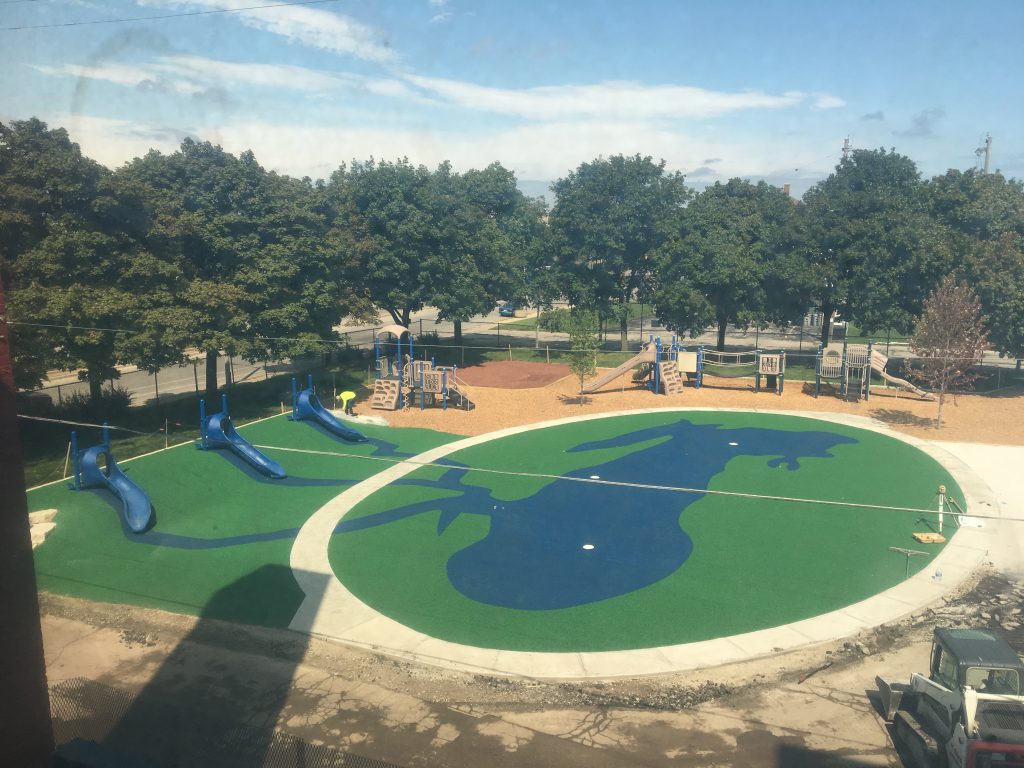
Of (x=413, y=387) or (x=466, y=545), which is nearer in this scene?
(x=466, y=545)

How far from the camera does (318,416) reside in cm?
2783

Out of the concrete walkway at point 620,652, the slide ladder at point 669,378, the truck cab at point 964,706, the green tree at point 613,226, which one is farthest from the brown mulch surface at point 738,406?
the truck cab at point 964,706

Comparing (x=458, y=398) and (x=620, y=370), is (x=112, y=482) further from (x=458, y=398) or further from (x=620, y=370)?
(x=620, y=370)

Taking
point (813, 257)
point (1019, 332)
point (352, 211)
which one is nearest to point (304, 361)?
point (352, 211)

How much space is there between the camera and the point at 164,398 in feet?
111

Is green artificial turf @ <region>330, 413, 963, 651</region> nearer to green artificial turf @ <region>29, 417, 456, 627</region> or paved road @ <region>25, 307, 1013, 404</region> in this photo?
green artificial turf @ <region>29, 417, 456, 627</region>

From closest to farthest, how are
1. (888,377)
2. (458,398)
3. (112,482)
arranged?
(112,482) < (458,398) < (888,377)

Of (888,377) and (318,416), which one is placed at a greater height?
(888,377)

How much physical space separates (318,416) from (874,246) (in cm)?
2816

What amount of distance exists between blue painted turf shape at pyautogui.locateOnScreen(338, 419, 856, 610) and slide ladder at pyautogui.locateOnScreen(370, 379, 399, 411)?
8.74m

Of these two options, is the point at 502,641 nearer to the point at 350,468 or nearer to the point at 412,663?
the point at 412,663

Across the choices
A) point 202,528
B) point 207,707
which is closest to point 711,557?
point 207,707

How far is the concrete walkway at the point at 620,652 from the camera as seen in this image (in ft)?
43.3

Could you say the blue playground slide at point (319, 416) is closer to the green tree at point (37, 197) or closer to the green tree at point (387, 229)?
the green tree at point (37, 197)
